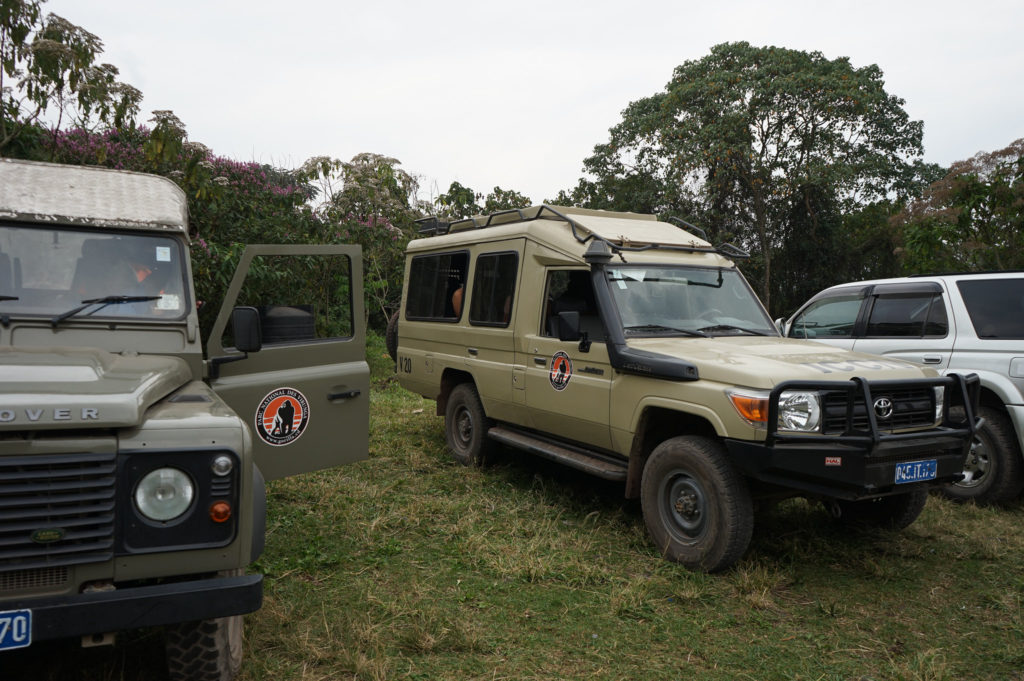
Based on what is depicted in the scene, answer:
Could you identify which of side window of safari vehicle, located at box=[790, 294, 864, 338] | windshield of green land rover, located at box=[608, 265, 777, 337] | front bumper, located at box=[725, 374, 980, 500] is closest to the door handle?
windshield of green land rover, located at box=[608, 265, 777, 337]

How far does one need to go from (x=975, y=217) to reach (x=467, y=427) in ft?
46.9

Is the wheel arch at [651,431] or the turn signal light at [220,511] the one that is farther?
the wheel arch at [651,431]

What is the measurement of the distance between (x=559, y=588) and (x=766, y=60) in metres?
20.1

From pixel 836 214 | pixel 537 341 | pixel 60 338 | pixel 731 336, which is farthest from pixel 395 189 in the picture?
pixel 836 214

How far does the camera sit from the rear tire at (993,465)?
19.2ft

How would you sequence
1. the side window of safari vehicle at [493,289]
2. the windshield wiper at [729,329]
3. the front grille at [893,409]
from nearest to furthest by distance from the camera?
the front grille at [893,409] → the windshield wiper at [729,329] → the side window of safari vehicle at [493,289]

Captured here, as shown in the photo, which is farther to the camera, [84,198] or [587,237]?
[587,237]

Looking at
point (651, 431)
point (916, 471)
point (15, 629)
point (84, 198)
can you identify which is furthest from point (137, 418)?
point (916, 471)

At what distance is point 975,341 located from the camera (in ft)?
19.8

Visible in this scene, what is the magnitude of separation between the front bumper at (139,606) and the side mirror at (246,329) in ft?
5.16

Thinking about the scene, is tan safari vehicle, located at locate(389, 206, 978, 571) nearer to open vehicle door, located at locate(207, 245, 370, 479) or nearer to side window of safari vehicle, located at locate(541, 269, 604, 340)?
side window of safari vehicle, located at locate(541, 269, 604, 340)

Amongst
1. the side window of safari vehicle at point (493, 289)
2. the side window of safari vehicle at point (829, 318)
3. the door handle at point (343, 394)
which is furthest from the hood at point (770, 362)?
the side window of safari vehicle at point (829, 318)

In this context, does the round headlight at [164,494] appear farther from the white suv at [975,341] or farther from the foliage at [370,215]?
the foliage at [370,215]

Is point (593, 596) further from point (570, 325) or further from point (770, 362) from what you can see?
point (570, 325)
